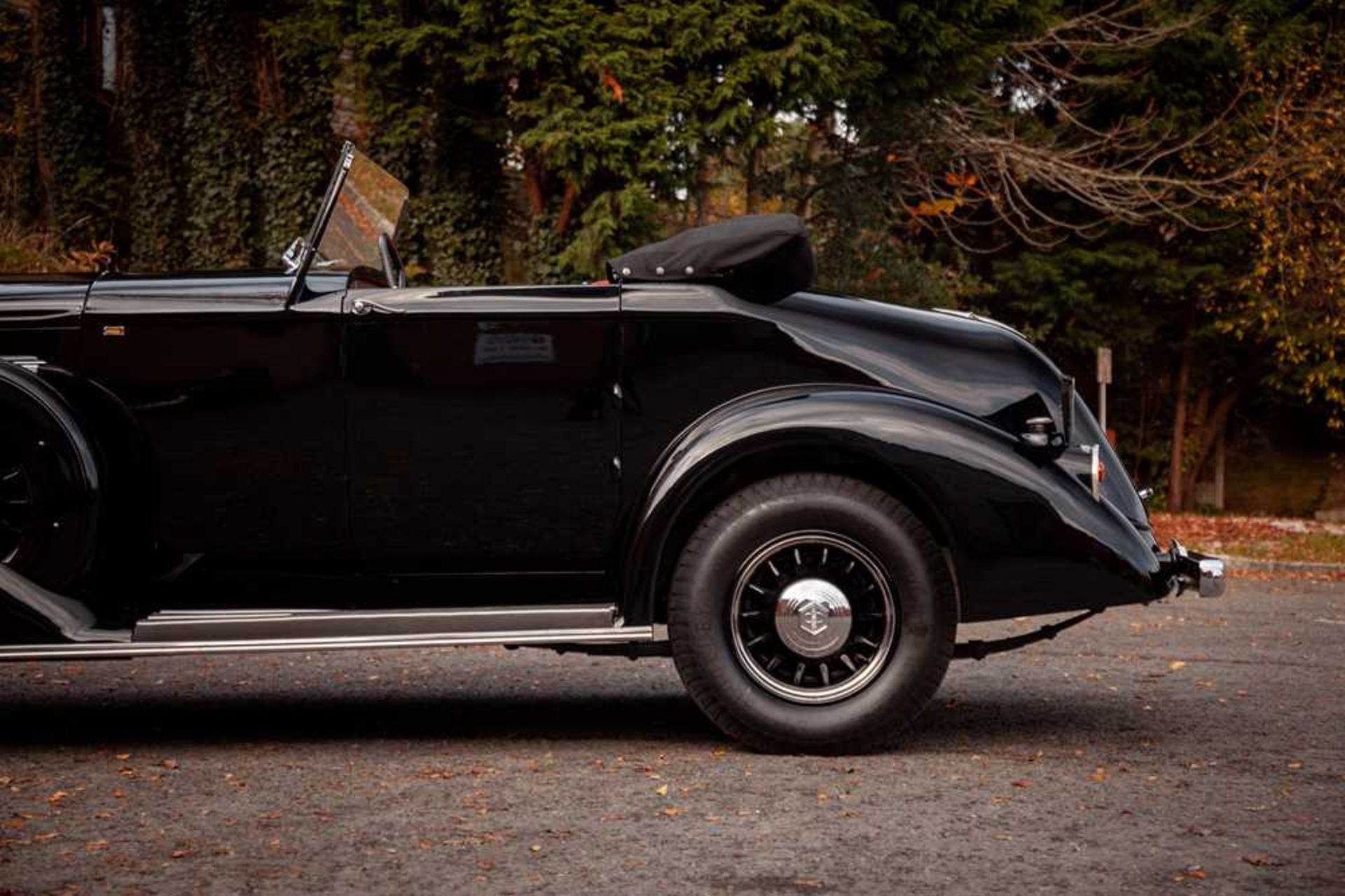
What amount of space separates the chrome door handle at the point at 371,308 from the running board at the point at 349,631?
0.97m

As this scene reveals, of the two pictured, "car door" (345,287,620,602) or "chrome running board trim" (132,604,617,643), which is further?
"car door" (345,287,620,602)

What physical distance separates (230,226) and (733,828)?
21.2 meters

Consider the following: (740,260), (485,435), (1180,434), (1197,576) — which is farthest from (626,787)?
(1180,434)

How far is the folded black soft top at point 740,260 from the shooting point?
540cm

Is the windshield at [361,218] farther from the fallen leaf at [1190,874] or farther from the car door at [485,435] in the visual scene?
the fallen leaf at [1190,874]

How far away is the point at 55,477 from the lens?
518 cm

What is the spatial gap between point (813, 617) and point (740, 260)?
3.93 ft

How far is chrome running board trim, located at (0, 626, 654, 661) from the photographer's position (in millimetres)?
5039

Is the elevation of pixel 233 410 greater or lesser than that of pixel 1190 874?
greater

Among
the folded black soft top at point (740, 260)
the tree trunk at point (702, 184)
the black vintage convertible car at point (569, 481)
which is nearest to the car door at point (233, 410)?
the black vintage convertible car at point (569, 481)

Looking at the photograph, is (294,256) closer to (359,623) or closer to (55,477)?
(55,477)

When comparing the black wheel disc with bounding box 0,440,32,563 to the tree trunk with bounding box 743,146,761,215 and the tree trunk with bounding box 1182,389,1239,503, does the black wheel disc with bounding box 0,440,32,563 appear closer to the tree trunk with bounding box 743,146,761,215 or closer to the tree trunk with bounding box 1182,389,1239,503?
the tree trunk with bounding box 743,146,761,215

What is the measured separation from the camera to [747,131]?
61.4 feet

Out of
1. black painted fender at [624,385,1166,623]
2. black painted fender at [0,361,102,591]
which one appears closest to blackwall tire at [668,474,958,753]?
black painted fender at [624,385,1166,623]
